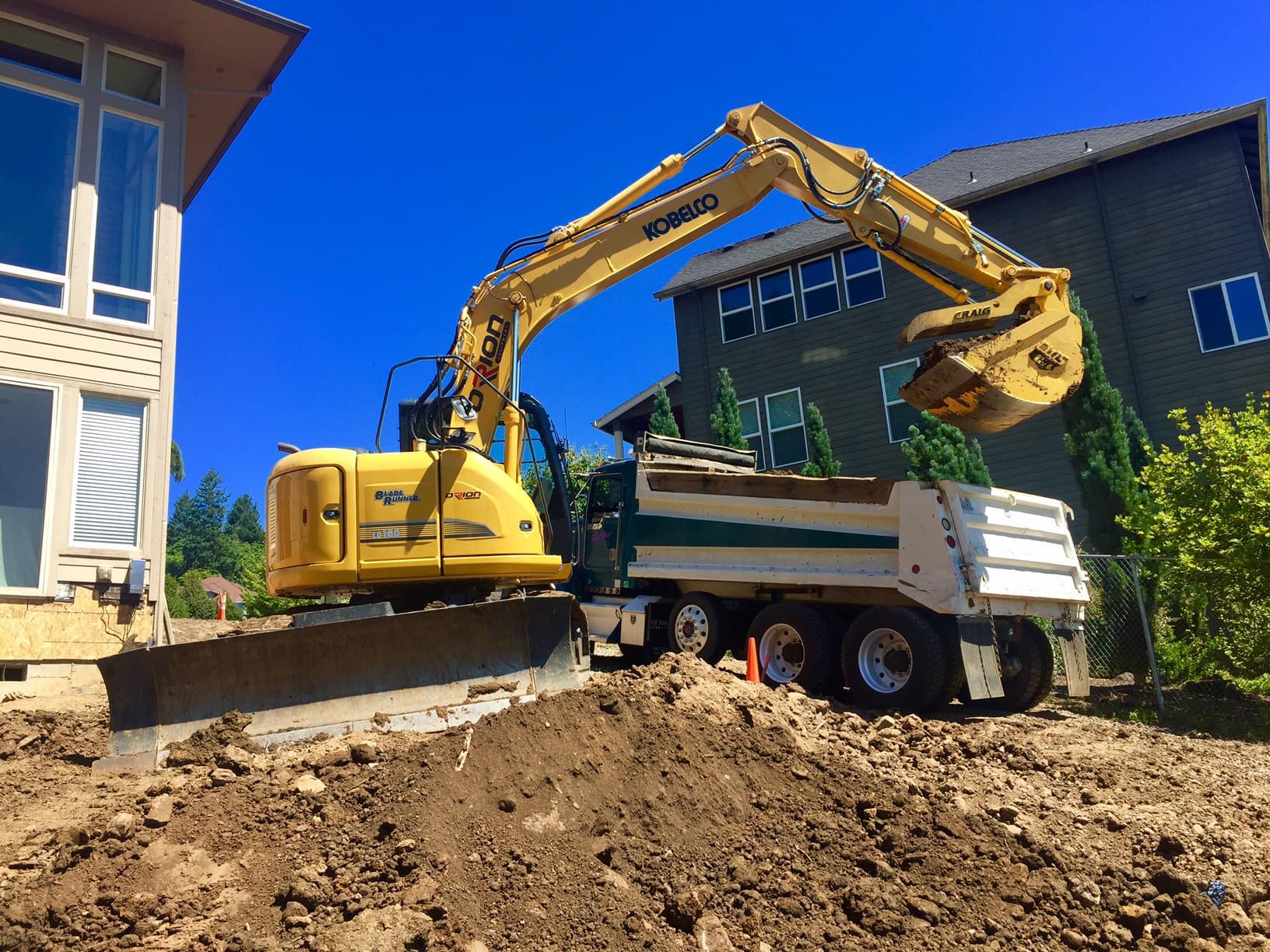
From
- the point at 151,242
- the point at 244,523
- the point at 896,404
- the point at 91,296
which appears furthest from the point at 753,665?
the point at 244,523

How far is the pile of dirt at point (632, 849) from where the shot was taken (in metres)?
4.41

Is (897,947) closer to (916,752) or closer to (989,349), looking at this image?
(916,752)

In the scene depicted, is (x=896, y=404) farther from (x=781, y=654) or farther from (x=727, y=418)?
(x=781, y=654)

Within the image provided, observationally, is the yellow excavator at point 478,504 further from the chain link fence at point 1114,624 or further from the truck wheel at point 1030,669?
the chain link fence at point 1114,624

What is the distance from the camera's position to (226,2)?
37.0ft

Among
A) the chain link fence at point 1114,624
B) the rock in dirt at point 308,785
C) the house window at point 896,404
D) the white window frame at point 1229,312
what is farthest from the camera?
the house window at point 896,404

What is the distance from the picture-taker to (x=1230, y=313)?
16.9 metres

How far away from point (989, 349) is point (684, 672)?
3.99m

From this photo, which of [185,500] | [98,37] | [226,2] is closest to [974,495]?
[226,2]

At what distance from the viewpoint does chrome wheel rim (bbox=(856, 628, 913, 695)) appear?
877 centimetres

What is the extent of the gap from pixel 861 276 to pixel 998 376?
522 inches

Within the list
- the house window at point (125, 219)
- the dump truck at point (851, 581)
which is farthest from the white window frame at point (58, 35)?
the dump truck at point (851, 581)

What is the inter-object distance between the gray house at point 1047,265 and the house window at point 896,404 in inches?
1.8

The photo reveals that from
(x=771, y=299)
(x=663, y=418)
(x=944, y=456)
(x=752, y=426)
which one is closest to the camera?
(x=944, y=456)
